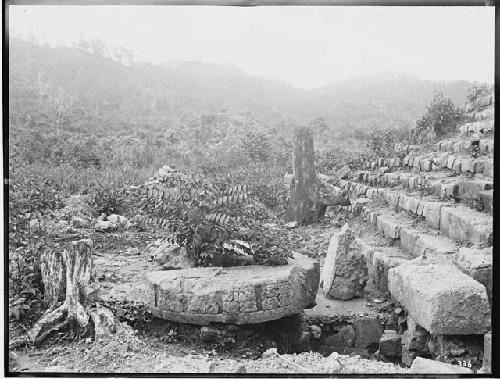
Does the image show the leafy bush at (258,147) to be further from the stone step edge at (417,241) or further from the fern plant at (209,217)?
the stone step edge at (417,241)

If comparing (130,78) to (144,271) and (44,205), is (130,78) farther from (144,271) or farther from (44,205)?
(144,271)

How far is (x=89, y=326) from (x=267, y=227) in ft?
5.22

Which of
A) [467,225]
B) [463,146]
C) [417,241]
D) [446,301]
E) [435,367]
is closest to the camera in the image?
[446,301]

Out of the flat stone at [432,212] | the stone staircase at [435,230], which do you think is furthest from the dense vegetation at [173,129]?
the flat stone at [432,212]

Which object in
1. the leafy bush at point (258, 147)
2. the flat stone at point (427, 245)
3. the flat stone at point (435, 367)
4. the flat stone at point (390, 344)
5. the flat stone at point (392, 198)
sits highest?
the leafy bush at point (258, 147)

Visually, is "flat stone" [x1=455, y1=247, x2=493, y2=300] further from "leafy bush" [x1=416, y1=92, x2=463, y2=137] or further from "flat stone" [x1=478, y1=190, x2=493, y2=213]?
"leafy bush" [x1=416, y1=92, x2=463, y2=137]

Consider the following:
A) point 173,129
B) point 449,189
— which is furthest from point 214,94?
point 449,189

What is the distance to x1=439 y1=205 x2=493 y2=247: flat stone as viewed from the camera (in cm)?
381

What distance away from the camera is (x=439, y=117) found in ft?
13.5

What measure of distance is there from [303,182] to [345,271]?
0.79 m

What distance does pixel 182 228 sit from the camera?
4.04 m

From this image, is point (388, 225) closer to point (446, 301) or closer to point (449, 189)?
point (449, 189)

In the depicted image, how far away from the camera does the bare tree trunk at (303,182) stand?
13.5 feet

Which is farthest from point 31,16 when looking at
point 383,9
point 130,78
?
point 383,9
